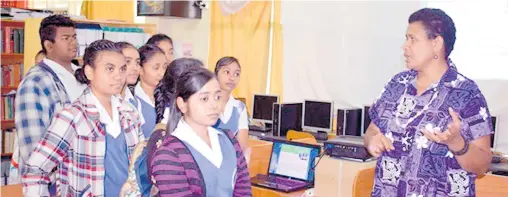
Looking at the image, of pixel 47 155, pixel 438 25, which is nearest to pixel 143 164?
pixel 47 155

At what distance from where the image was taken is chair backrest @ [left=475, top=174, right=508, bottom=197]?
9.50 feet

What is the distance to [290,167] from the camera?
137 inches

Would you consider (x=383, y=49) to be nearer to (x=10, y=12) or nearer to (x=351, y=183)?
(x=351, y=183)

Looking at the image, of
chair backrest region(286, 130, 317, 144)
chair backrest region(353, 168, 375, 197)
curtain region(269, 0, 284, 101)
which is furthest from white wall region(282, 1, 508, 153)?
chair backrest region(353, 168, 375, 197)

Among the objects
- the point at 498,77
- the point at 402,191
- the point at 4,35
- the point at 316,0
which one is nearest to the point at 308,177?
the point at 402,191

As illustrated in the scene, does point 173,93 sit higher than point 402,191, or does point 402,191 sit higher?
point 173,93

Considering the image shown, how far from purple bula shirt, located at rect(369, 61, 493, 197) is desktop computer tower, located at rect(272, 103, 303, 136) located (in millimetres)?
3713

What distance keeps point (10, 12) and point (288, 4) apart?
9.56 feet

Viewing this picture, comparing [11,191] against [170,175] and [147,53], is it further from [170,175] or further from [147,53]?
[170,175]

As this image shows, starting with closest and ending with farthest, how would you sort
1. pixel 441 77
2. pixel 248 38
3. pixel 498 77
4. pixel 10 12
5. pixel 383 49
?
pixel 441 77 < pixel 498 77 < pixel 383 49 < pixel 10 12 < pixel 248 38

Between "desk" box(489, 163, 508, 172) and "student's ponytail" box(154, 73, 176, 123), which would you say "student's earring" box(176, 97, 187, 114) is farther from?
"desk" box(489, 163, 508, 172)

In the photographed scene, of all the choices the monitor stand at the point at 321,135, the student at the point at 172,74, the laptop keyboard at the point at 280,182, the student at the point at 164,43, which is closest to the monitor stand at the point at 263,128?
the monitor stand at the point at 321,135

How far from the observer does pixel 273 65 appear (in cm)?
654

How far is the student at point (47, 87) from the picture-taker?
110 inches
